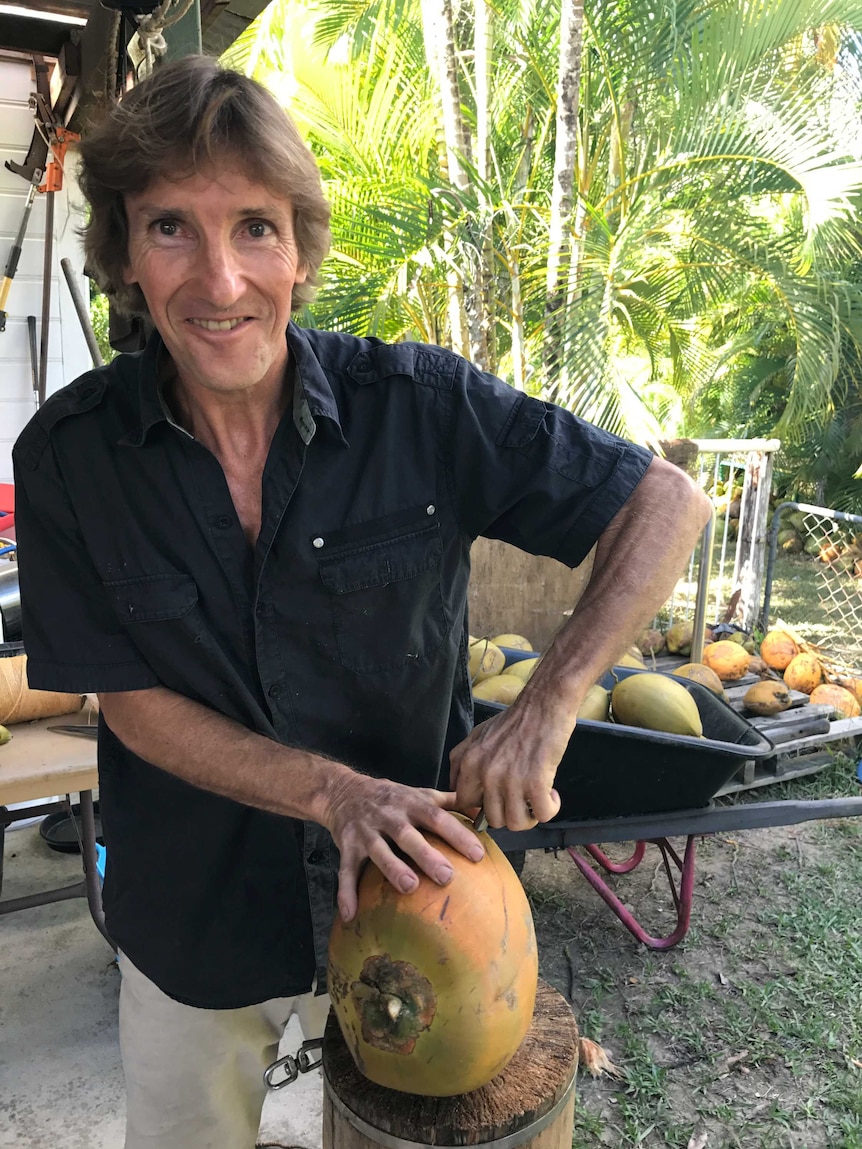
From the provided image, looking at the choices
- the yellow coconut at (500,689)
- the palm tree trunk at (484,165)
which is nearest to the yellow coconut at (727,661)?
the yellow coconut at (500,689)

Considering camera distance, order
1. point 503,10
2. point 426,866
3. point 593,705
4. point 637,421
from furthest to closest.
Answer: point 503,10, point 637,421, point 593,705, point 426,866

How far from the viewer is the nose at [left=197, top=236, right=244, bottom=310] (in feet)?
4.49

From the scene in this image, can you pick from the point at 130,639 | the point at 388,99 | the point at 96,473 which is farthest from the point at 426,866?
the point at 388,99

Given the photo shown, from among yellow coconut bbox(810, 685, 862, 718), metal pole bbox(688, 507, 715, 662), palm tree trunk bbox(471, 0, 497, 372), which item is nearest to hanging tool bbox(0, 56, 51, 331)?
palm tree trunk bbox(471, 0, 497, 372)

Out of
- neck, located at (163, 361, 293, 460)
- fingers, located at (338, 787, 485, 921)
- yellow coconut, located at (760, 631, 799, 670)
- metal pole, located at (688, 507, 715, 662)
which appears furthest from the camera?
yellow coconut, located at (760, 631, 799, 670)

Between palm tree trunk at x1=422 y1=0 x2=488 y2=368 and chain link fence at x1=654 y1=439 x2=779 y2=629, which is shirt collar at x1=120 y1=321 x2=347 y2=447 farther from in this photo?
palm tree trunk at x1=422 y1=0 x2=488 y2=368

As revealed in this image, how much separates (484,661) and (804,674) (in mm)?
2149

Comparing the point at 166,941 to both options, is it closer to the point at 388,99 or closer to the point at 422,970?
the point at 422,970

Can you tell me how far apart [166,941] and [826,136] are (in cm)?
573

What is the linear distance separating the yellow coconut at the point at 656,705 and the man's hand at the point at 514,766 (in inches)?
58.7

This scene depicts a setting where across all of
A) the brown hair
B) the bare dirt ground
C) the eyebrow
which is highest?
the brown hair

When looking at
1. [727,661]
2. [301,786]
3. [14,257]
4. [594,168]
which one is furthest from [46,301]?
[301,786]

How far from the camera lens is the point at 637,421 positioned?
176 inches

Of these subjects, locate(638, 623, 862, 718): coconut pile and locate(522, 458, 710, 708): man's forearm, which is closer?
locate(522, 458, 710, 708): man's forearm
